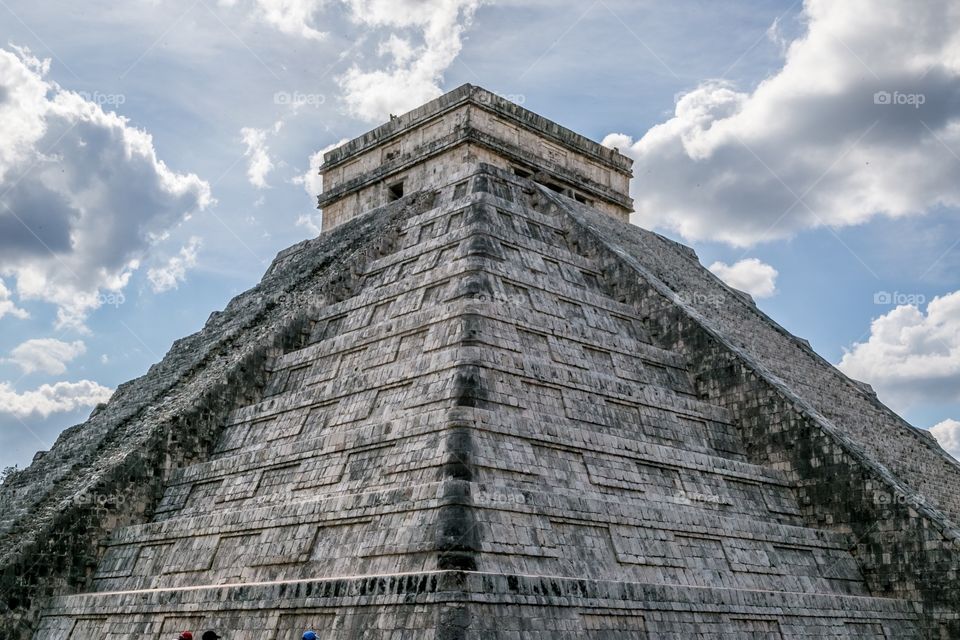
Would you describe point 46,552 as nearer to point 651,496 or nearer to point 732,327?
point 651,496

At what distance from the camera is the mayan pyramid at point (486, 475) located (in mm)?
9555

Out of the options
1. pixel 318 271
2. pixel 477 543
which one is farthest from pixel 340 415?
pixel 318 271

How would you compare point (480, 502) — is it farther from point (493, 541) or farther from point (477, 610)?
point (477, 610)

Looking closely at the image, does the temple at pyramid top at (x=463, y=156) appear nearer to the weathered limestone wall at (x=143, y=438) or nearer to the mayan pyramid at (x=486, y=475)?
the weathered limestone wall at (x=143, y=438)

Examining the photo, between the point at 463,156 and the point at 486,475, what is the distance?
1122 centimetres

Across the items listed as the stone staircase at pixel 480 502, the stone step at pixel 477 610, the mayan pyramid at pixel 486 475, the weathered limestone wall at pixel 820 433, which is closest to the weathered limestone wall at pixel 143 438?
the mayan pyramid at pixel 486 475

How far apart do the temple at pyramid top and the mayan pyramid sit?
8.02 ft

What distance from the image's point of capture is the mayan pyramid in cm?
955

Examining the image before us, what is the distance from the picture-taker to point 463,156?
2000cm

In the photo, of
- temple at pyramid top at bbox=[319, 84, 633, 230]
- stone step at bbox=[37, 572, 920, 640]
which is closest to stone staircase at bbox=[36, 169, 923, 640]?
stone step at bbox=[37, 572, 920, 640]

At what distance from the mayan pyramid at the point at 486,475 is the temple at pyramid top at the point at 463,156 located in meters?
2.45

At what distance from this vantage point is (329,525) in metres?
10.3

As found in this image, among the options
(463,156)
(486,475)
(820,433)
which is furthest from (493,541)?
(463,156)

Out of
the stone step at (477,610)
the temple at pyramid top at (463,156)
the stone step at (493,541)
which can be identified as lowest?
the stone step at (477,610)
